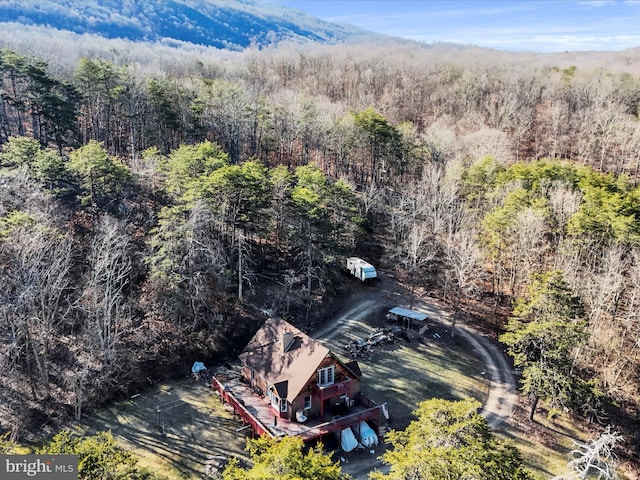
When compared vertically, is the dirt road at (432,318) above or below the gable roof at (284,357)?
below

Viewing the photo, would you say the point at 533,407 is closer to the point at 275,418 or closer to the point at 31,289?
the point at 275,418

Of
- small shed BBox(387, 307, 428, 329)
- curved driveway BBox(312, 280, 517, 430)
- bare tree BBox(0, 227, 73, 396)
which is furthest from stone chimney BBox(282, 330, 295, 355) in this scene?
small shed BBox(387, 307, 428, 329)

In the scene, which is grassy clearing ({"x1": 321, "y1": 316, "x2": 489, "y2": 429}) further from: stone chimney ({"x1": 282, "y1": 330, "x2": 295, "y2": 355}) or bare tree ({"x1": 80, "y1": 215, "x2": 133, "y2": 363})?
bare tree ({"x1": 80, "y1": 215, "x2": 133, "y2": 363})

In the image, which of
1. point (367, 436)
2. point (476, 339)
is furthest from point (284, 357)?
point (476, 339)

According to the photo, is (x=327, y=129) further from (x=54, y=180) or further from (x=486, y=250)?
(x=54, y=180)

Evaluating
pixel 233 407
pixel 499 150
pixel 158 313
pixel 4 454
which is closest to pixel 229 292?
pixel 158 313

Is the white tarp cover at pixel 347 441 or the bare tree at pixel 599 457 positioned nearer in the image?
the bare tree at pixel 599 457

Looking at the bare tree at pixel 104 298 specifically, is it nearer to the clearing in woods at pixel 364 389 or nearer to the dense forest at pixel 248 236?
the dense forest at pixel 248 236

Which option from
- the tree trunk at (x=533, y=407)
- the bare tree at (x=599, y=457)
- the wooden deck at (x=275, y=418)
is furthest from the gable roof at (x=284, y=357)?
the tree trunk at (x=533, y=407)
